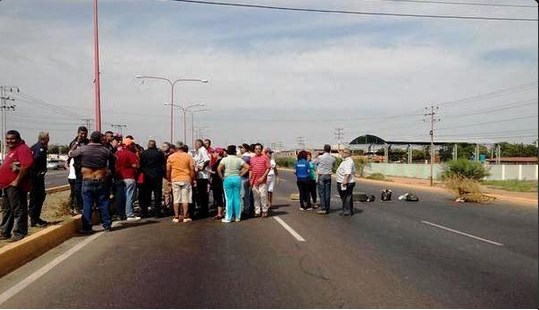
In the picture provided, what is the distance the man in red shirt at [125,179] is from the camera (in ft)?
40.8

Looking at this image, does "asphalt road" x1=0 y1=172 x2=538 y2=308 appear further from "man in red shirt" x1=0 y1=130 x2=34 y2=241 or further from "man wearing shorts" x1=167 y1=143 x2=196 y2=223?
"man wearing shorts" x1=167 y1=143 x2=196 y2=223

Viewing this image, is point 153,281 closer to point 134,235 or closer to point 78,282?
point 78,282

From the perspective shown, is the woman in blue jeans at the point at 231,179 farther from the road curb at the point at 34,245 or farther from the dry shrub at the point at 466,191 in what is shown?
the dry shrub at the point at 466,191

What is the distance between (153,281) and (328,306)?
7.10 ft

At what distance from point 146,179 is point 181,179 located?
57.3 inches

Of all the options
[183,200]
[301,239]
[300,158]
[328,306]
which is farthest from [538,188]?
[300,158]

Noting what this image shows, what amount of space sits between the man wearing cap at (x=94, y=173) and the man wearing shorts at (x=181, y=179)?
191 centimetres

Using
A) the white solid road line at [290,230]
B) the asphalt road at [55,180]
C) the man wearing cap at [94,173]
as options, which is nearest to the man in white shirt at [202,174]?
the white solid road line at [290,230]

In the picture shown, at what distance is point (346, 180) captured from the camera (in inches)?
538

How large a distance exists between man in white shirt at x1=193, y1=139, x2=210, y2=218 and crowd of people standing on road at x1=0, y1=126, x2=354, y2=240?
0.02m

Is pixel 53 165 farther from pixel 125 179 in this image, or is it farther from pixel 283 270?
pixel 283 270

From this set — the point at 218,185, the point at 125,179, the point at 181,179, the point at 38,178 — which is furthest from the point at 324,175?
the point at 38,178

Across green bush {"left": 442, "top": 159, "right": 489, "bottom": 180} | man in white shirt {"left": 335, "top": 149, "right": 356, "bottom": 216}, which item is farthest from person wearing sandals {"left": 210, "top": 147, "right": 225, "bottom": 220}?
green bush {"left": 442, "top": 159, "right": 489, "bottom": 180}

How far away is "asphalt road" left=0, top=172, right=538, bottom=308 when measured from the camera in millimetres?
5645
